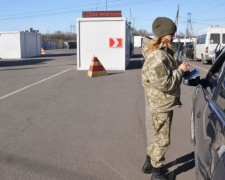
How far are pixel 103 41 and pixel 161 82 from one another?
571 inches

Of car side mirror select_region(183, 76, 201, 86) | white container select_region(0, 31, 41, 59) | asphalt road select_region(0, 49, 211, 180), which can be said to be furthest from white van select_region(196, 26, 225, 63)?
white container select_region(0, 31, 41, 59)

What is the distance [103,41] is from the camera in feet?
56.3

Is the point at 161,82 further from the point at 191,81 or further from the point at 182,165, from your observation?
the point at 182,165

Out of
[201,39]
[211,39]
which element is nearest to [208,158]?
[211,39]

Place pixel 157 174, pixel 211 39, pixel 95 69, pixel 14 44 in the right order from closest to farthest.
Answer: pixel 157 174 < pixel 95 69 < pixel 211 39 < pixel 14 44

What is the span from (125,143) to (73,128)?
128 cm

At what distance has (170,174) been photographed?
3695 mm

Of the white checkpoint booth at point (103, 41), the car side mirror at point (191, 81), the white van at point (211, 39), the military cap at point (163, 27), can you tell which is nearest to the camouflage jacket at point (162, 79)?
the military cap at point (163, 27)

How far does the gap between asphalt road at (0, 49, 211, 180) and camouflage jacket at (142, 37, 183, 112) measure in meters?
1.02

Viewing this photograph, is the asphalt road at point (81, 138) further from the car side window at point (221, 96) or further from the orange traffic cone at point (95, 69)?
the orange traffic cone at point (95, 69)

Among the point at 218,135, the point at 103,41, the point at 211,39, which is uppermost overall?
the point at 211,39

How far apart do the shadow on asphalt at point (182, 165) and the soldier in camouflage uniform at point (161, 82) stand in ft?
0.93

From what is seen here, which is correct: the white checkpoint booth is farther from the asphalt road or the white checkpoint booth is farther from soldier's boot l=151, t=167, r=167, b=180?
soldier's boot l=151, t=167, r=167, b=180

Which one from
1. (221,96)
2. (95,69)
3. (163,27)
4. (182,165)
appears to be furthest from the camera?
(95,69)
